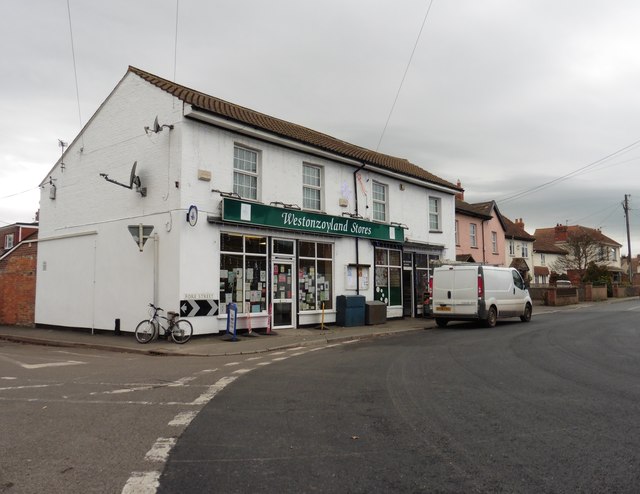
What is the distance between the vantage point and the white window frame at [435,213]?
2441 centimetres

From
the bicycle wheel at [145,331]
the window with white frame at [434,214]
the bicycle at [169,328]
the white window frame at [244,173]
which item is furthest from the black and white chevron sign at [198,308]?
the window with white frame at [434,214]

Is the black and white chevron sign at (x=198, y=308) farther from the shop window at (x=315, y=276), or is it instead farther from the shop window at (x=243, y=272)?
the shop window at (x=315, y=276)

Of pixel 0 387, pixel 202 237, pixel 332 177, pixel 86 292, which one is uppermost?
pixel 332 177

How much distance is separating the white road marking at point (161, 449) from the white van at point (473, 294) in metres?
13.9

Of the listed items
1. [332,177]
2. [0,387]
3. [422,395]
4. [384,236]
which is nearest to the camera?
[422,395]

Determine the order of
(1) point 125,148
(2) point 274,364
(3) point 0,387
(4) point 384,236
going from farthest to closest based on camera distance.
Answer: (4) point 384,236, (1) point 125,148, (2) point 274,364, (3) point 0,387

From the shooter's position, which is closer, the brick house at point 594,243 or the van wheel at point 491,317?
the van wheel at point 491,317

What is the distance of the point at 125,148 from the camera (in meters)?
15.8

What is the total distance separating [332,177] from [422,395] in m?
12.9

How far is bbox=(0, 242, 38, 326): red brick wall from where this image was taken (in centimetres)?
1934

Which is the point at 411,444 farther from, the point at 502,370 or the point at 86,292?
the point at 86,292

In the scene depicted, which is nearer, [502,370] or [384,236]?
[502,370]

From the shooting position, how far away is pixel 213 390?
7004 millimetres

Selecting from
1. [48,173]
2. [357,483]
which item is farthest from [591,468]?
[48,173]
